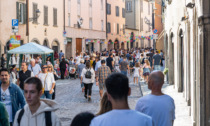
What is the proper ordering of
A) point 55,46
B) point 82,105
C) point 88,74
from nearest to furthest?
point 82,105 < point 88,74 < point 55,46

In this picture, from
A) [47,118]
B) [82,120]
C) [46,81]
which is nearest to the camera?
[82,120]

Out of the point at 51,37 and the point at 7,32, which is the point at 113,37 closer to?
the point at 51,37

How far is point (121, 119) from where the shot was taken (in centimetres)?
349

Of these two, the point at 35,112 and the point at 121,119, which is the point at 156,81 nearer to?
the point at 35,112

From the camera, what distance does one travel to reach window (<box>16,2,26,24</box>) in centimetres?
3515

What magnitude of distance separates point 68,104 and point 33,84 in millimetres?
12036

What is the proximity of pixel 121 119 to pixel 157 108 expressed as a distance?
213 centimetres

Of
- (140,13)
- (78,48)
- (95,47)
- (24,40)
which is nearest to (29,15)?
(24,40)

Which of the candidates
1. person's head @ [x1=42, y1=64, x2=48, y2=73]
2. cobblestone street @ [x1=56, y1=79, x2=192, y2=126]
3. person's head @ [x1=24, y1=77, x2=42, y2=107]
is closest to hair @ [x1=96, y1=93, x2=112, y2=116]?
person's head @ [x1=24, y1=77, x2=42, y2=107]

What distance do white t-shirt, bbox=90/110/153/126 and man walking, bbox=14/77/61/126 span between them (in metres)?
1.06

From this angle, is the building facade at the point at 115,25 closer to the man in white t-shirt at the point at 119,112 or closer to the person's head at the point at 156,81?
the person's head at the point at 156,81

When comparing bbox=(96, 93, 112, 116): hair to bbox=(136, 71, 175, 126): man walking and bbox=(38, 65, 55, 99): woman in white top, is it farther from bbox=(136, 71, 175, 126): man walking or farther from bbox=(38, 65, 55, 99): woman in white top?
bbox=(38, 65, 55, 99): woman in white top

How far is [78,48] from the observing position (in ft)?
160

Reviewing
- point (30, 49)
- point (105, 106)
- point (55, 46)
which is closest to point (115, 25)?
point (55, 46)
